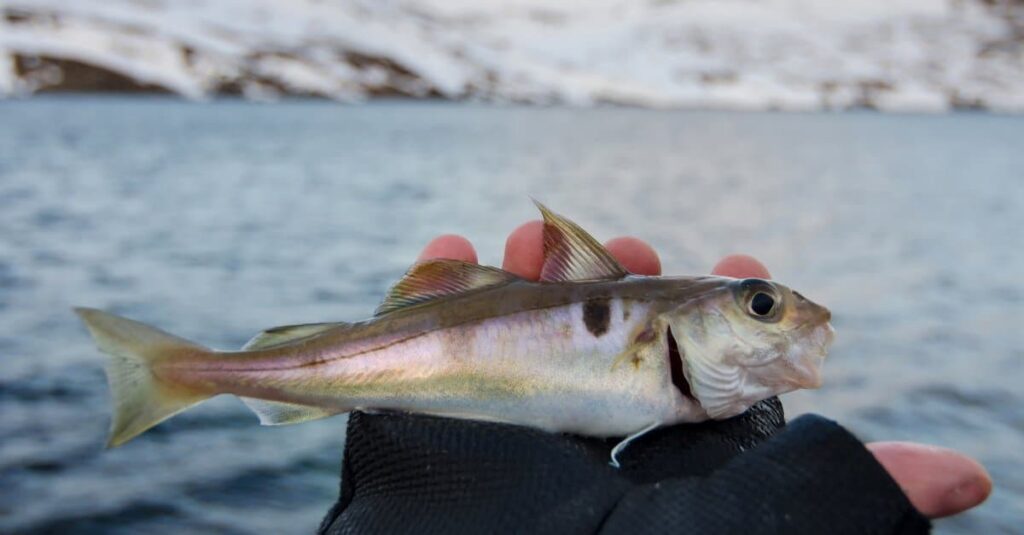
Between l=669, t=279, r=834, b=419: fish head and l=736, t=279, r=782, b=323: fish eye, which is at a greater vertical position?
l=736, t=279, r=782, b=323: fish eye

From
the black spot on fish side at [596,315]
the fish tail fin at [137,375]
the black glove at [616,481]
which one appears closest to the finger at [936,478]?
the black glove at [616,481]

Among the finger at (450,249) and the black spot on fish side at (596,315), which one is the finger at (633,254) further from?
the black spot on fish side at (596,315)

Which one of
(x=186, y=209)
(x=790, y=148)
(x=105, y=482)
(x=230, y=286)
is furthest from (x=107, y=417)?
(x=790, y=148)

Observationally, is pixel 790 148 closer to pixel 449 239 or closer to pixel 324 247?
pixel 324 247

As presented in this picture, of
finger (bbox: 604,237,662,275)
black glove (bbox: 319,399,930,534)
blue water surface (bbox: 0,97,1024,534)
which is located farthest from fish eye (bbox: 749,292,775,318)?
blue water surface (bbox: 0,97,1024,534)

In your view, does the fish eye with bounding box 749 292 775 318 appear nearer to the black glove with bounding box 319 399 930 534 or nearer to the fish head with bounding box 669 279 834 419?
the fish head with bounding box 669 279 834 419

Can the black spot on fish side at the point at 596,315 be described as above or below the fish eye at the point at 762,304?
below
